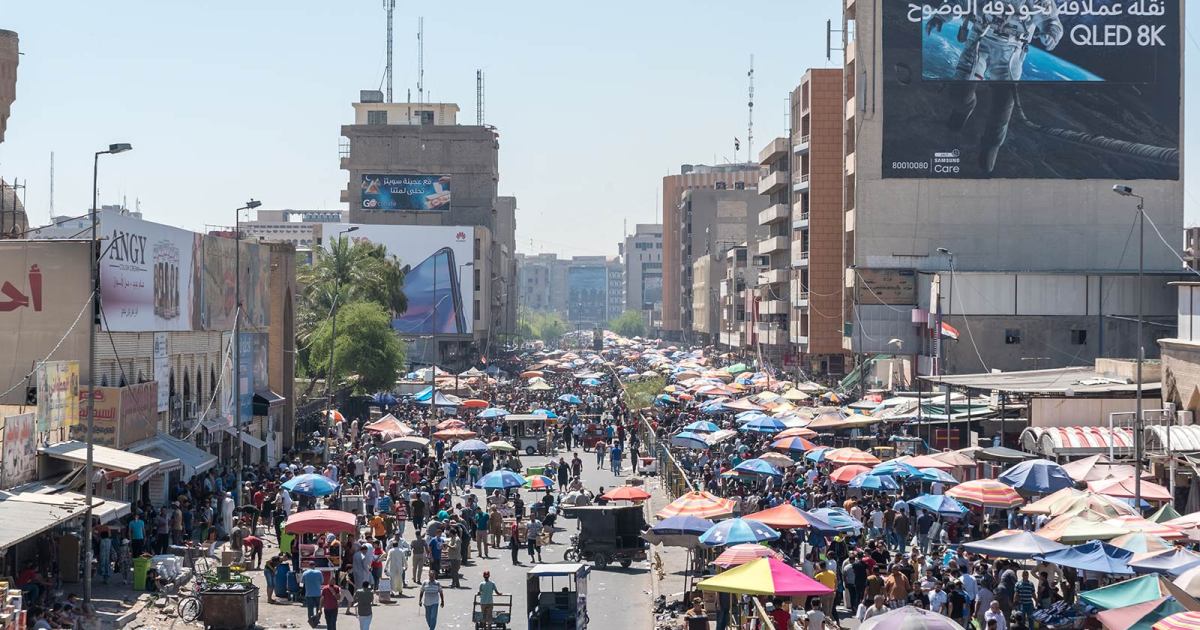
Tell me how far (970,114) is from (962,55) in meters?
2.68

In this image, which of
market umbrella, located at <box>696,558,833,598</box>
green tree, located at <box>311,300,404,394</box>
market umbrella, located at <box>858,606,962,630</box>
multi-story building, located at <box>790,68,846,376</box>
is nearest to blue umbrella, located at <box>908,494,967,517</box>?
market umbrella, located at <box>696,558,833,598</box>

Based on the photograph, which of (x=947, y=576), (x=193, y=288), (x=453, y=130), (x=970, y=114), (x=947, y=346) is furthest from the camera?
(x=453, y=130)

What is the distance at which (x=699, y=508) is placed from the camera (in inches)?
1142

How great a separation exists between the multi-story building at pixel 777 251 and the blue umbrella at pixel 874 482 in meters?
57.0

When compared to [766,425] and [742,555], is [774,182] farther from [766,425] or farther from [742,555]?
[742,555]

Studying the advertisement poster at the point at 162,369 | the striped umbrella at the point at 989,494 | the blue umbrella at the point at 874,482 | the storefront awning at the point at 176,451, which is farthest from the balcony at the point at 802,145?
the striped umbrella at the point at 989,494

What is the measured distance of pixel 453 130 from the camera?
5399 inches

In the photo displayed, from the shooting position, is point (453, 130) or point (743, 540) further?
point (453, 130)

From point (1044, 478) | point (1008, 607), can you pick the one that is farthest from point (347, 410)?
point (1008, 607)

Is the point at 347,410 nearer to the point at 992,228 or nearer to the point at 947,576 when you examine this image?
the point at 992,228

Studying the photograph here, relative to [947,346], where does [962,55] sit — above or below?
above

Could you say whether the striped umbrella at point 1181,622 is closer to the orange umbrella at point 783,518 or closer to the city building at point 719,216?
the orange umbrella at point 783,518

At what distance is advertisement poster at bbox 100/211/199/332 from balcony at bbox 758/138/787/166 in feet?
169

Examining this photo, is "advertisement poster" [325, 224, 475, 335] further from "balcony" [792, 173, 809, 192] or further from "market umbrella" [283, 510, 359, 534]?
"market umbrella" [283, 510, 359, 534]
